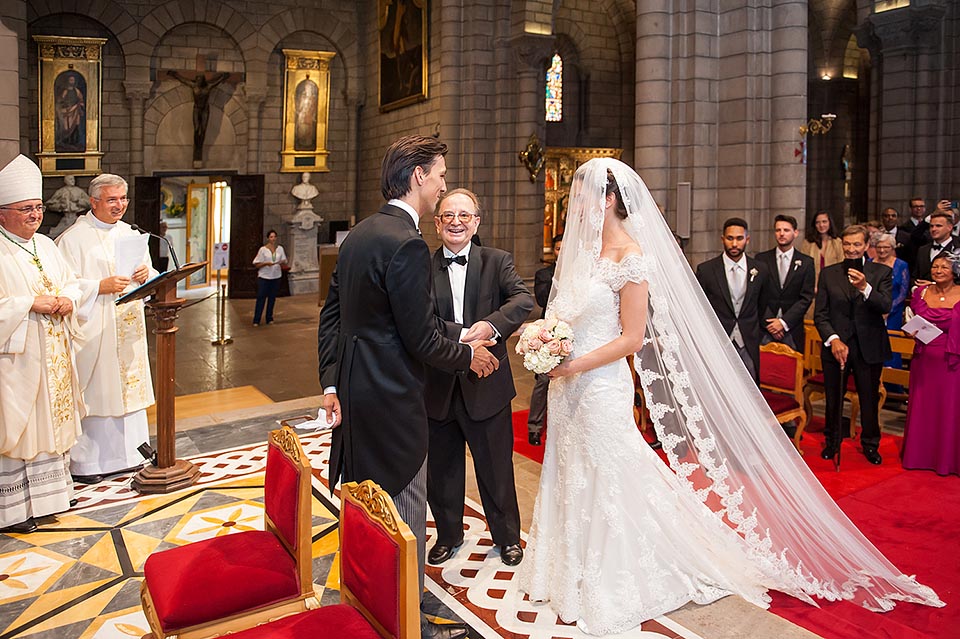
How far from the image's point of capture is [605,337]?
3545mm

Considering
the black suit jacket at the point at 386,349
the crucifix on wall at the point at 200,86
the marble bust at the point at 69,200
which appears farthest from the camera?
the crucifix on wall at the point at 200,86

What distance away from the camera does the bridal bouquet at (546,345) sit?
3.37 m

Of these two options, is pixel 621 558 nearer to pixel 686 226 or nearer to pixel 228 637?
pixel 228 637

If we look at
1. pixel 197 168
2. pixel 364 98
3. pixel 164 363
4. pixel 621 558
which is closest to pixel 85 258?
pixel 164 363

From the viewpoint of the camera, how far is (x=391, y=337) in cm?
293

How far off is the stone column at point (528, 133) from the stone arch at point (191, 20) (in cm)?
601

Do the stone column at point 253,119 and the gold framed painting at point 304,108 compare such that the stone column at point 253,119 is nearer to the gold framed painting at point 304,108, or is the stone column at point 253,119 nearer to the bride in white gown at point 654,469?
the gold framed painting at point 304,108

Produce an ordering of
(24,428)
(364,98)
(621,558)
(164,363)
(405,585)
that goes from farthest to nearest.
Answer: (364,98)
(164,363)
(24,428)
(621,558)
(405,585)

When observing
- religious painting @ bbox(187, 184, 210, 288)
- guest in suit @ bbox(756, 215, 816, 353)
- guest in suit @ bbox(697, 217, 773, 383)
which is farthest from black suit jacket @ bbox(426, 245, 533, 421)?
religious painting @ bbox(187, 184, 210, 288)

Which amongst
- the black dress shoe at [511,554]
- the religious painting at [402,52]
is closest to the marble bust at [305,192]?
the religious painting at [402,52]

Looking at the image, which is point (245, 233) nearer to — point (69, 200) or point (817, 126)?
point (69, 200)

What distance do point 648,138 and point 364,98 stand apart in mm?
10220

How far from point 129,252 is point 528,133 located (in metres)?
9.07

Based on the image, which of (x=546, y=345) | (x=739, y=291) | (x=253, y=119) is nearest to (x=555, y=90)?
(x=253, y=119)
